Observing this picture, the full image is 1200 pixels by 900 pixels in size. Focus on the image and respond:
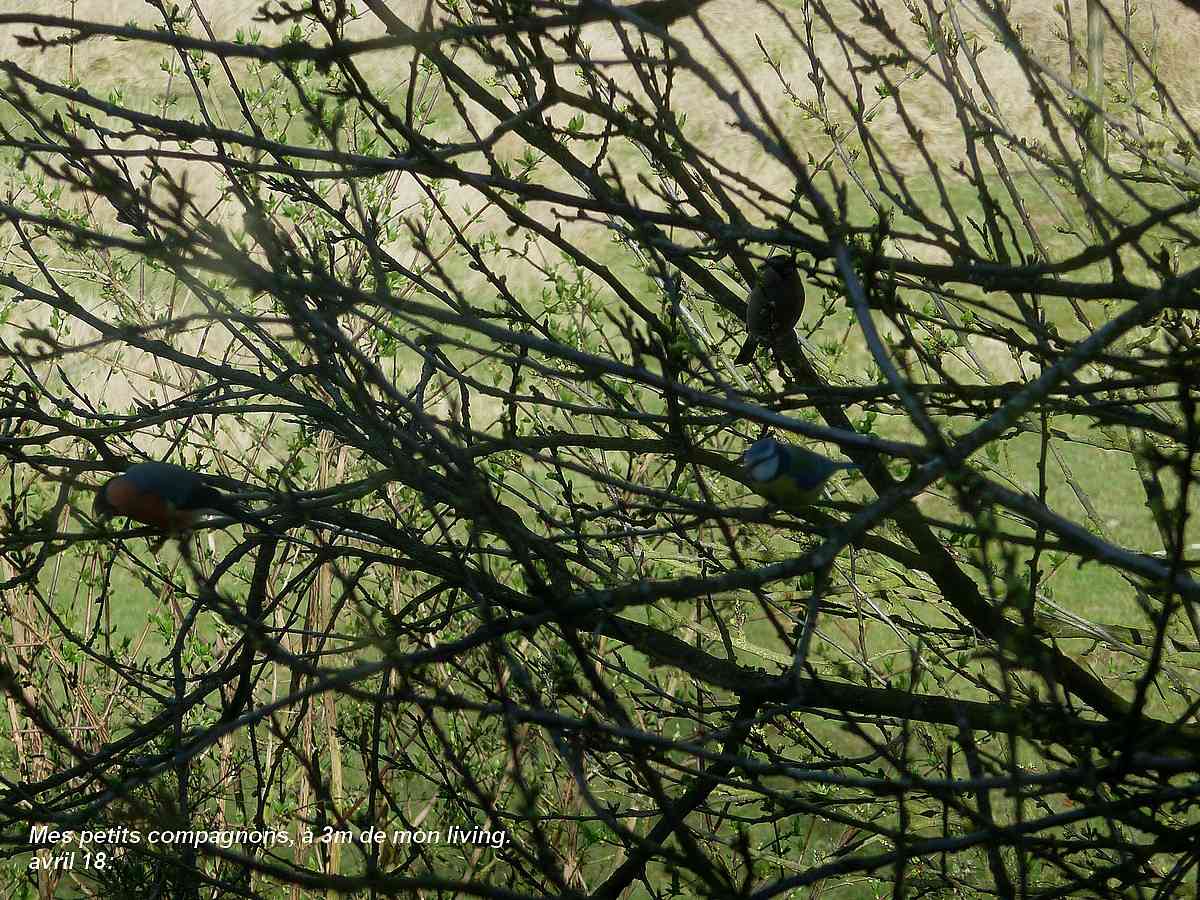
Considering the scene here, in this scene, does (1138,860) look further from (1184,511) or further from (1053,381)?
(1053,381)

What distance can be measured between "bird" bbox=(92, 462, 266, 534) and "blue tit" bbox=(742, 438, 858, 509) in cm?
122

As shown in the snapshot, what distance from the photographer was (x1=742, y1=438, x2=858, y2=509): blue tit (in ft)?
8.87

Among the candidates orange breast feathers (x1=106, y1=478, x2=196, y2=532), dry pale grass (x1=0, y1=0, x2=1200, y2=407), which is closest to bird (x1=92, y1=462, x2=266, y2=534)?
orange breast feathers (x1=106, y1=478, x2=196, y2=532)

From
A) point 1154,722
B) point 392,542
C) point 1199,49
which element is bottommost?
point 1154,722

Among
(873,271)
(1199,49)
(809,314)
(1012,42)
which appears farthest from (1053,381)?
(1199,49)

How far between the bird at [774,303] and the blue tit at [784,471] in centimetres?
70

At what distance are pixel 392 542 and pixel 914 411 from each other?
4.66 feet

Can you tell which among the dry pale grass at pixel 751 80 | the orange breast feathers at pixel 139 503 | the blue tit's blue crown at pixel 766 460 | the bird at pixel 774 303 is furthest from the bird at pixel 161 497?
the dry pale grass at pixel 751 80

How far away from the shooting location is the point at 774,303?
3.42m

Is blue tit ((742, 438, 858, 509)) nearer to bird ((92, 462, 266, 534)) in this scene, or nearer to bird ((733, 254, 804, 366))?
bird ((733, 254, 804, 366))

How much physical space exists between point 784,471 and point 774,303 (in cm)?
85

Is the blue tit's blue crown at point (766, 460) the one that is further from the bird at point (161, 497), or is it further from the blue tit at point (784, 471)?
the bird at point (161, 497)

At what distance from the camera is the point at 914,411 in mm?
1746

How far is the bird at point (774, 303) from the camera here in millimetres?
3387
